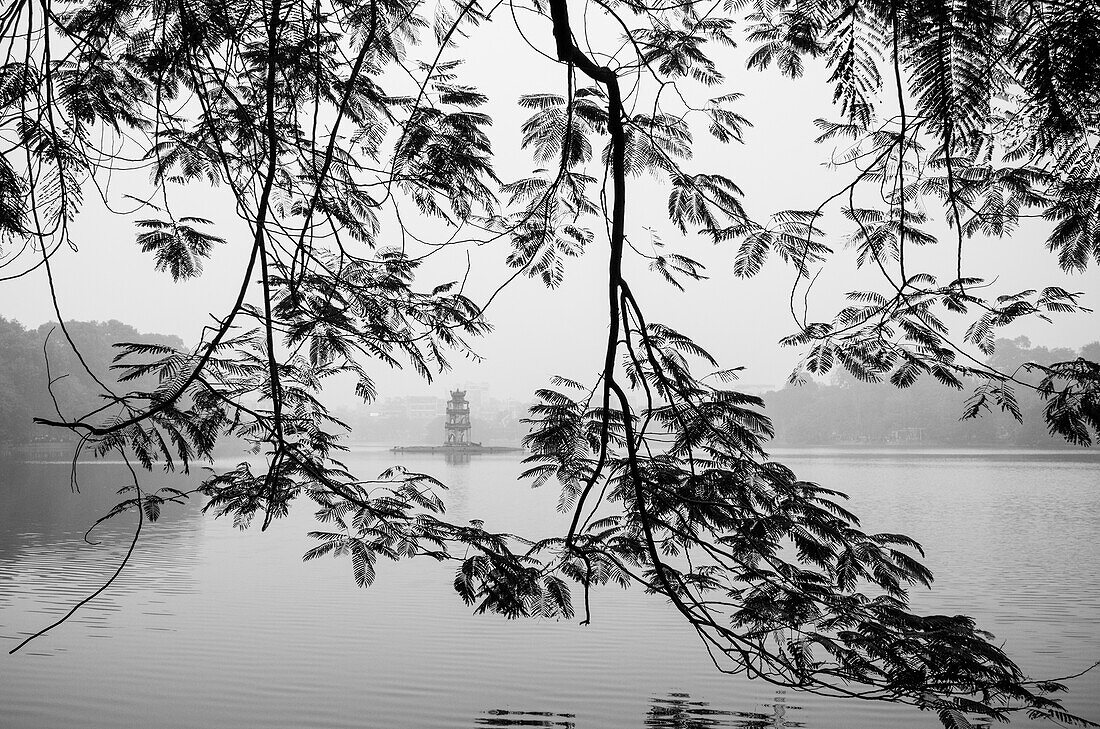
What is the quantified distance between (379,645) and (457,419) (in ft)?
200

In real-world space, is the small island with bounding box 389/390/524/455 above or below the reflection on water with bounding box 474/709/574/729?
above

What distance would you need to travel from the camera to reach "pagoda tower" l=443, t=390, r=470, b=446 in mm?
69188

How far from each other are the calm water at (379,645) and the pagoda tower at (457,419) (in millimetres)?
52058

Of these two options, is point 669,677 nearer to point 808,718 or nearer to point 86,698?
point 808,718

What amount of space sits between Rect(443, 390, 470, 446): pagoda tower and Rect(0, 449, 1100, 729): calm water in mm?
52058

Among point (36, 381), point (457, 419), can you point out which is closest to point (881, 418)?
point (457, 419)

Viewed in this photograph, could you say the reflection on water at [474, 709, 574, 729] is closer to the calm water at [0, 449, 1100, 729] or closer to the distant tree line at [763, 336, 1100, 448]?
the calm water at [0, 449, 1100, 729]

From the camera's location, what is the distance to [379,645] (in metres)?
9.27

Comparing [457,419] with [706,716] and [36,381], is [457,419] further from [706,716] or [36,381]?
[706,716]

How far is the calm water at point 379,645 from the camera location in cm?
725

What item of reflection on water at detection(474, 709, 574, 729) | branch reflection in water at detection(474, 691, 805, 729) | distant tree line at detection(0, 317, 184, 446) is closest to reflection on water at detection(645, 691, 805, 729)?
branch reflection in water at detection(474, 691, 805, 729)

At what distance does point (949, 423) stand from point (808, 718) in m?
72.2

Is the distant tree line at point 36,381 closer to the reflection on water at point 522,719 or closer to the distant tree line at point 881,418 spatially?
the reflection on water at point 522,719

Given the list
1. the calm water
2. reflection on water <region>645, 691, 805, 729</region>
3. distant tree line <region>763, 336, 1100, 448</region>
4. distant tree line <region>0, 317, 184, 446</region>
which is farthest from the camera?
distant tree line <region>763, 336, 1100, 448</region>
